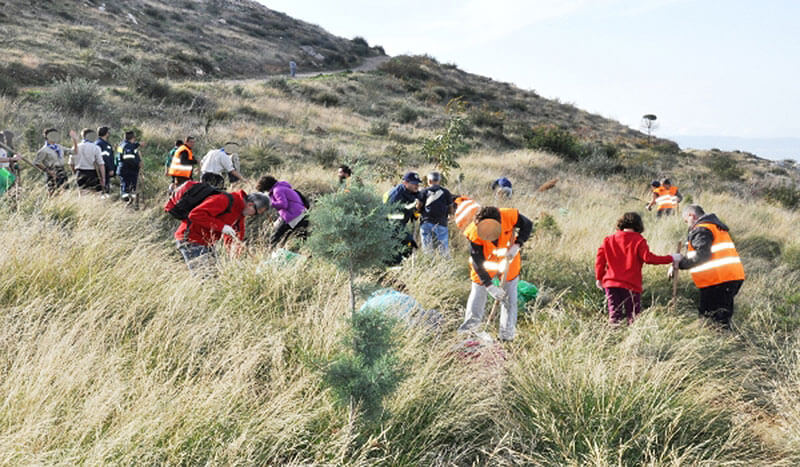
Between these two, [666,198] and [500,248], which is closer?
[500,248]

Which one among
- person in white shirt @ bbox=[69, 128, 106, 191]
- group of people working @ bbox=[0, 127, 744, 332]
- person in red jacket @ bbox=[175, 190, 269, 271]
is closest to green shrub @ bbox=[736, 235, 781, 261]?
group of people working @ bbox=[0, 127, 744, 332]

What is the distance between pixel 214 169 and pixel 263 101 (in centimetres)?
1373

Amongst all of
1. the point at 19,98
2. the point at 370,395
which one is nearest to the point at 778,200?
the point at 370,395

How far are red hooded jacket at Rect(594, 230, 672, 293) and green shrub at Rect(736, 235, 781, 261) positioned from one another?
20.4ft

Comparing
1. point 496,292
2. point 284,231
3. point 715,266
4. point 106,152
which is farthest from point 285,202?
point 715,266

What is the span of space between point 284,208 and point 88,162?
445 cm

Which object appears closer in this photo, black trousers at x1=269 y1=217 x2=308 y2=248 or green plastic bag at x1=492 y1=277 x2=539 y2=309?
green plastic bag at x1=492 y1=277 x2=539 y2=309

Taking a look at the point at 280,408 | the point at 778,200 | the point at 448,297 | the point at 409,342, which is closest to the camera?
the point at 280,408

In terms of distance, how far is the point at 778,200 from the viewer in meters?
17.2

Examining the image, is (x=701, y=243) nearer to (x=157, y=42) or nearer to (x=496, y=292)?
(x=496, y=292)

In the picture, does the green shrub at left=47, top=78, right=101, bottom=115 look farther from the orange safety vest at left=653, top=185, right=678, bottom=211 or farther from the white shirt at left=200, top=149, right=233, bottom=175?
the orange safety vest at left=653, top=185, right=678, bottom=211

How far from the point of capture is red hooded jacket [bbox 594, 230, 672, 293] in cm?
497

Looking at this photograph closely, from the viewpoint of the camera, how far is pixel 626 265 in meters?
5.00

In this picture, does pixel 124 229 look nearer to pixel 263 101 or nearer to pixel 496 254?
pixel 496 254
